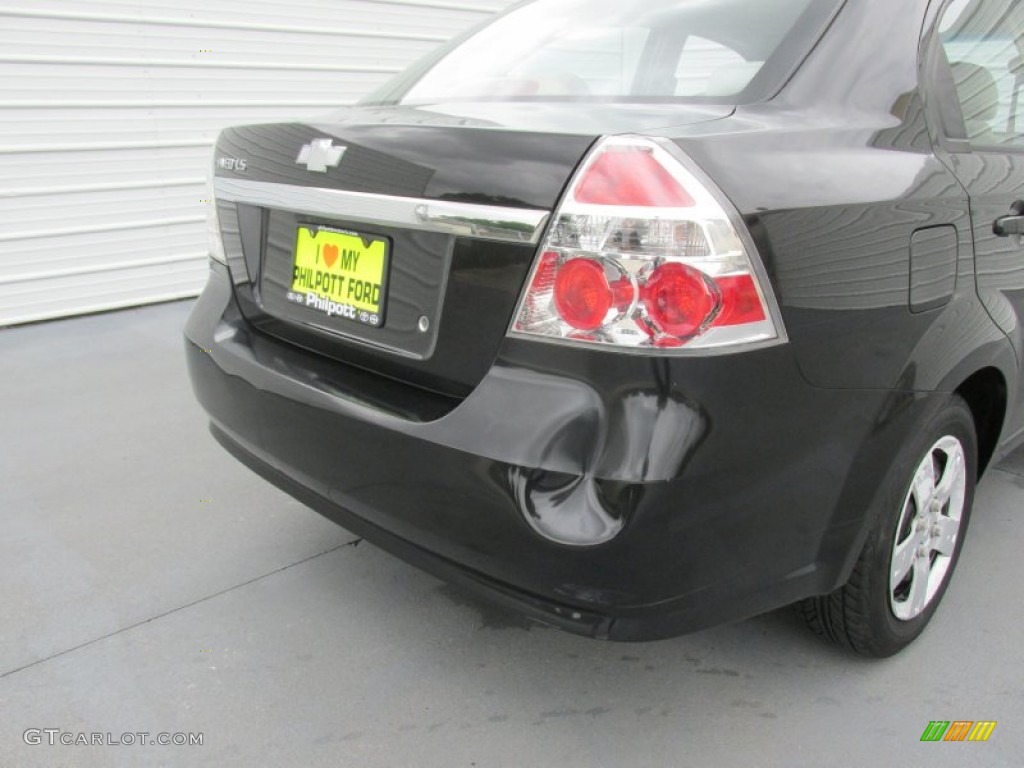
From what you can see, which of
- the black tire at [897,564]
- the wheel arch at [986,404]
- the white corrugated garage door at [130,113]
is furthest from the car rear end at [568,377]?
the white corrugated garage door at [130,113]

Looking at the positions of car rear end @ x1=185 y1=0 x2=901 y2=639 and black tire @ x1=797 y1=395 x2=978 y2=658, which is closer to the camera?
car rear end @ x1=185 y1=0 x2=901 y2=639

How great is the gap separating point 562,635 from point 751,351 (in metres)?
1.04

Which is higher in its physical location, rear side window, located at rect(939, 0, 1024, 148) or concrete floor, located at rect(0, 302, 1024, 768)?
rear side window, located at rect(939, 0, 1024, 148)

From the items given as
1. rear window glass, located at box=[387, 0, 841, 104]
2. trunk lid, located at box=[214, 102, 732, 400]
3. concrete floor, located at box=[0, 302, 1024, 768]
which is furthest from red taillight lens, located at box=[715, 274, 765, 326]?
concrete floor, located at box=[0, 302, 1024, 768]

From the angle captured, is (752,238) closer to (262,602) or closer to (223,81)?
(262,602)

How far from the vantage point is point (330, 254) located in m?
1.81

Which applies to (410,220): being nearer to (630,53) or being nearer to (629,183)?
(629,183)

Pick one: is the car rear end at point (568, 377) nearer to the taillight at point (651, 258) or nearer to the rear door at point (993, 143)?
the taillight at point (651, 258)

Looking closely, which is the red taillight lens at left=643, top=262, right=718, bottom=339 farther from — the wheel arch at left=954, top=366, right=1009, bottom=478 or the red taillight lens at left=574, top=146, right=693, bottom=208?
the wheel arch at left=954, top=366, right=1009, bottom=478

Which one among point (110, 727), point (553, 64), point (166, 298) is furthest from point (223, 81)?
point (110, 727)

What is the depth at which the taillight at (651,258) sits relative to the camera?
1.36m

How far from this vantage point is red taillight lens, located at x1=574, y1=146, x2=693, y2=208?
1361 millimetres

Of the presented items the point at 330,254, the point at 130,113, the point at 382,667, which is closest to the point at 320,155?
the point at 330,254

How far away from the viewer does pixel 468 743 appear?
1.78 metres
